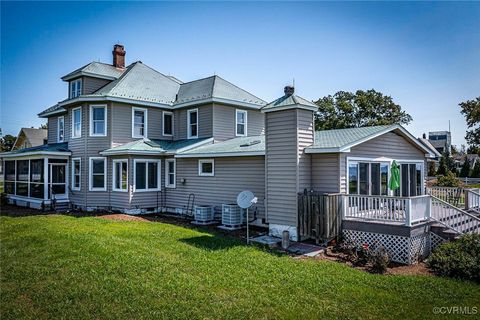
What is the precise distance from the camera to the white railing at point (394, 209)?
8875mm

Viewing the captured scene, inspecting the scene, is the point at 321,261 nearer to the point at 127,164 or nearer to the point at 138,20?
the point at 138,20

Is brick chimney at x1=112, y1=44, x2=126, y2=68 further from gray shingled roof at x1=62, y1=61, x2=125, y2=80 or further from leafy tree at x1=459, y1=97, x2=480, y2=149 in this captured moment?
leafy tree at x1=459, y1=97, x2=480, y2=149

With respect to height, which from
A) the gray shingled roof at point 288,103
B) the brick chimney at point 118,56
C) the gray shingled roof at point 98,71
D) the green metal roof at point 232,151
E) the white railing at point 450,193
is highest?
the brick chimney at point 118,56

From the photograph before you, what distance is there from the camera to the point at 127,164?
15859 mm

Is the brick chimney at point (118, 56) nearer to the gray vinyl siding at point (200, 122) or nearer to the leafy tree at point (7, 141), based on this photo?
the gray vinyl siding at point (200, 122)

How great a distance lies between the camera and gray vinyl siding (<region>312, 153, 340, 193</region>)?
1063cm

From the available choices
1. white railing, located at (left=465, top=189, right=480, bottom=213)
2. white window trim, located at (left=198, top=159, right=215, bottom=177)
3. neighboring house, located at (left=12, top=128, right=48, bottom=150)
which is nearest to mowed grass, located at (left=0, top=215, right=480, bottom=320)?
white window trim, located at (left=198, top=159, right=215, bottom=177)

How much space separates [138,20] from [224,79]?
992cm

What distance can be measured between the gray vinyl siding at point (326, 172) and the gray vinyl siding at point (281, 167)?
98 centimetres

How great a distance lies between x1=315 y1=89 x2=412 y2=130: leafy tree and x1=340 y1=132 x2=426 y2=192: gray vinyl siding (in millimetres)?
23061

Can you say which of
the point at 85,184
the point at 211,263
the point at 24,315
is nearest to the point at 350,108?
the point at 85,184

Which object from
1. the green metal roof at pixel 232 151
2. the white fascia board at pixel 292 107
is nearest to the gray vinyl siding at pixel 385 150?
the white fascia board at pixel 292 107

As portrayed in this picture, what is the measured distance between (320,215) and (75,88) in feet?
54.7

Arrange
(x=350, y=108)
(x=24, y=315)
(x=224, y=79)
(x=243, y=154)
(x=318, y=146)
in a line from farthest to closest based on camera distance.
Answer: (x=350, y=108)
(x=224, y=79)
(x=243, y=154)
(x=318, y=146)
(x=24, y=315)
